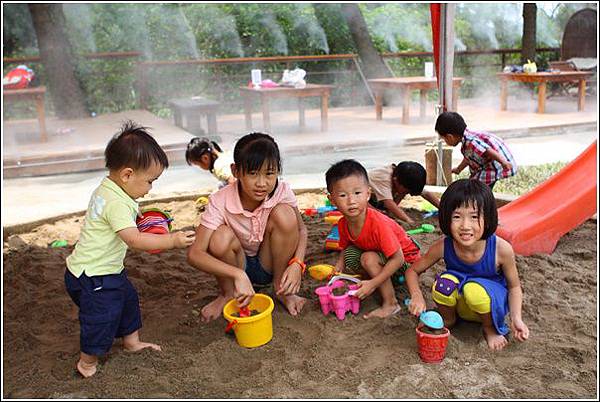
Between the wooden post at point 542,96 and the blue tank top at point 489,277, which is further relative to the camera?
the wooden post at point 542,96

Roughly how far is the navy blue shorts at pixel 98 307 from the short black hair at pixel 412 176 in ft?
6.16

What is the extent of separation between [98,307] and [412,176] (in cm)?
200

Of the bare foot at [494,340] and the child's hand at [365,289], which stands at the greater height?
the child's hand at [365,289]

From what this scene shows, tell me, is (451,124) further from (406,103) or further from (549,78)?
(549,78)

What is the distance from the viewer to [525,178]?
5156 millimetres

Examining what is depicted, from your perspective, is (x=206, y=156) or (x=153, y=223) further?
(x=206, y=156)

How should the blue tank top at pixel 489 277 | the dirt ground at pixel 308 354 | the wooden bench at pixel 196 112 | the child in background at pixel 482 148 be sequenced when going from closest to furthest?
the dirt ground at pixel 308 354 → the blue tank top at pixel 489 277 → the child in background at pixel 482 148 → the wooden bench at pixel 196 112

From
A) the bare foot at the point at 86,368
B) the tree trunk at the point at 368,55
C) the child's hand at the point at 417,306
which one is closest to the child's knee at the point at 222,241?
the bare foot at the point at 86,368

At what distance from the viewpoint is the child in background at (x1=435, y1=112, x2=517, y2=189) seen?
3709mm

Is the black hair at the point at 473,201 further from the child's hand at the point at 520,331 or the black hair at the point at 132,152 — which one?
the black hair at the point at 132,152

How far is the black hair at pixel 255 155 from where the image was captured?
222 cm

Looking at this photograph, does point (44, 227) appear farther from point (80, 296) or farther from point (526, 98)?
point (526, 98)

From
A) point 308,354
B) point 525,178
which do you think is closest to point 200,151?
point 308,354

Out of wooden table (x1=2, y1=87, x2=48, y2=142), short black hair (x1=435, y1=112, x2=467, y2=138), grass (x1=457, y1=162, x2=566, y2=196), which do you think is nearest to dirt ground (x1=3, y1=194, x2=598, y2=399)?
short black hair (x1=435, y1=112, x2=467, y2=138)
